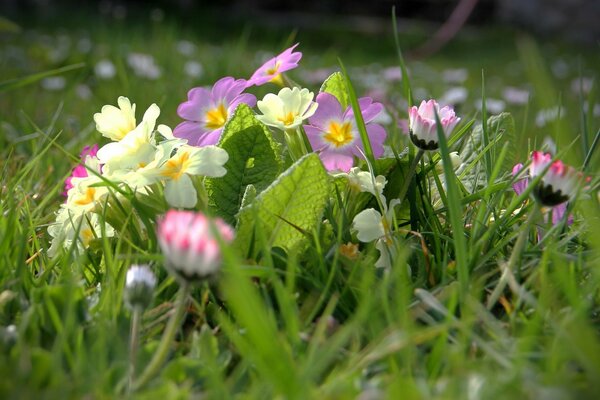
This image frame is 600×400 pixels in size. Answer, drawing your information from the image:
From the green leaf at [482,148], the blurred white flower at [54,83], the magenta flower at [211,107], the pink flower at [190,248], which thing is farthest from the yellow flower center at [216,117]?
the blurred white flower at [54,83]

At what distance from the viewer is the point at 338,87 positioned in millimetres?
1178

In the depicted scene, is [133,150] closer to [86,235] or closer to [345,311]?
[86,235]

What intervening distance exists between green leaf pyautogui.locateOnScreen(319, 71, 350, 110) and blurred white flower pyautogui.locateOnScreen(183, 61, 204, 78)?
207 centimetres

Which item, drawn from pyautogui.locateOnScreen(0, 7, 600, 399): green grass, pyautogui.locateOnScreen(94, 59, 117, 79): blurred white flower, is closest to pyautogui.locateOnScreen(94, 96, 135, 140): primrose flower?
pyautogui.locateOnScreen(0, 7, 600, 399): green grass

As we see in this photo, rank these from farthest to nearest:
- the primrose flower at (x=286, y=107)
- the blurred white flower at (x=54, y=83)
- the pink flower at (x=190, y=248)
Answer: the blurred white flower at (x=54, y=83) → the primrose flower at (x=286, y=107) → the pink flower at (x=190, y=248)

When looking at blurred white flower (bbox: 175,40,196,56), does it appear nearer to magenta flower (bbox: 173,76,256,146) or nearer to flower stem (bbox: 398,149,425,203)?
magenta flower (bbox: 173,76,256,146)

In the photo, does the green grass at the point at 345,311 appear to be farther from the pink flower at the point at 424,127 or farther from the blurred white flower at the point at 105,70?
the blurred white flower at the point at 105,70

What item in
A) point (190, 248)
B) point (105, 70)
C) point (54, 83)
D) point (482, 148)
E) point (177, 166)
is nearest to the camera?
point (190, 248)

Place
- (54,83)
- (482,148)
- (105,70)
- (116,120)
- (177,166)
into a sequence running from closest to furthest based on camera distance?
(177,166) → (116,120) → (482,148) → (54,83) → (105,70)

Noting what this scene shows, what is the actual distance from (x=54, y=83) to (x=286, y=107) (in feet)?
6.94

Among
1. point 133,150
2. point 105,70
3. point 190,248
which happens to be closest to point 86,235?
point 133,150

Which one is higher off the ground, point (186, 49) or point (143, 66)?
point (143, 66)

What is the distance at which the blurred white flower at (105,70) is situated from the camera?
10.2 ft

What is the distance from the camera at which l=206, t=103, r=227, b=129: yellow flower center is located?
1154 mm
